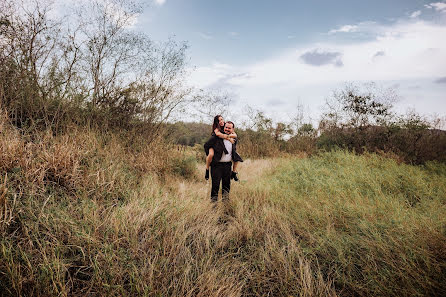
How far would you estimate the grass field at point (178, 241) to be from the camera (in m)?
1.89

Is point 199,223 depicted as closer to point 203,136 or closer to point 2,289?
point 2,289

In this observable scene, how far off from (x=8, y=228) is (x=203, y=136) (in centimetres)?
1073

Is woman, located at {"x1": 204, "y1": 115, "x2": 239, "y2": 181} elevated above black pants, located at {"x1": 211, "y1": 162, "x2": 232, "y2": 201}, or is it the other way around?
woman, located at {"x1": 204, "y1": 115, "x2": 239, "y2": 181}

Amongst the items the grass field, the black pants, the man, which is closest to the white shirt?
the man

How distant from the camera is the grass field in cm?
189

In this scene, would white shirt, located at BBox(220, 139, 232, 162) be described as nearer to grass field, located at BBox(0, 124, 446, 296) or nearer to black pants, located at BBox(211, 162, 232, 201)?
black pants, located at BBox(211, 162, 232, 201)

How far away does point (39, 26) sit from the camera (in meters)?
5.14

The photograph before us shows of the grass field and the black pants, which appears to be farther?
the black pants

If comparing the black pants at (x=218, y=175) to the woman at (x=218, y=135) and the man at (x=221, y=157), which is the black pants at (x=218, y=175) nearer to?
the man at (x=221, y=157)

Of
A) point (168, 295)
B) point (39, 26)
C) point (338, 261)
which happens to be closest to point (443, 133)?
point (338, 261)

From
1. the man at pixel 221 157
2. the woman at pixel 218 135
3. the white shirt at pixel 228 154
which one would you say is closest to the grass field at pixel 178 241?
the man at pixel 221 157

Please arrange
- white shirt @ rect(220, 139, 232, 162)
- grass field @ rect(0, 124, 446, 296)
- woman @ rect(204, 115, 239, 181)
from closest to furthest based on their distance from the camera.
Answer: grass field @ rect(0, 124, 446, 296) < woman @ rect(204, 115, 239, 181) < white shirt @ rect(220, 139, 232, 162)

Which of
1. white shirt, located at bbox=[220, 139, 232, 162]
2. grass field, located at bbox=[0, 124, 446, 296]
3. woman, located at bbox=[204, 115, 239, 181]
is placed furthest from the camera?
white shirt, located at bbox=[220, 139, 232, 162]

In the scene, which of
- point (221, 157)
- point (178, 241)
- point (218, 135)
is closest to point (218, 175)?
point (221, 157)
